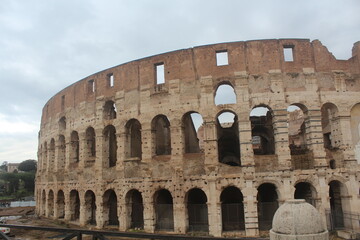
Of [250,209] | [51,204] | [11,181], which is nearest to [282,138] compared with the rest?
[250,209]

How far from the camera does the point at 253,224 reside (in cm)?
1541

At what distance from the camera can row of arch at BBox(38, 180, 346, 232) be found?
1642cm

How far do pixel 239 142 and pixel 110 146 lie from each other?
970cm

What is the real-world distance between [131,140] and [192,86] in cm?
610

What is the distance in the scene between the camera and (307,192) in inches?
663

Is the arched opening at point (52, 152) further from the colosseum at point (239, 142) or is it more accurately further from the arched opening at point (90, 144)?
the colosseum at point (239, 142)

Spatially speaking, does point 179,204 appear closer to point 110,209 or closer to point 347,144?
point 110,209

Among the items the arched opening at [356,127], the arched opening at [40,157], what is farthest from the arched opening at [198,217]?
the arched opening at [40,157]

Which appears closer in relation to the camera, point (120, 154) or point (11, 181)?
point (120, 154)

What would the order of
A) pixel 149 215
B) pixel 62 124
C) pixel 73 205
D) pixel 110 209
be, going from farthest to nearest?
pixel 62 124
pixel 73 205
pixel 110 209
pixel 149 215

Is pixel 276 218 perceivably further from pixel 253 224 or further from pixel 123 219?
pixel 123 219

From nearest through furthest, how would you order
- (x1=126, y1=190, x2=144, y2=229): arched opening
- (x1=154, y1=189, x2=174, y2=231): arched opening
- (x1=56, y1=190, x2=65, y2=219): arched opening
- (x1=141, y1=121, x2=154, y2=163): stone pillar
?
(x1=154, y1=189, x2=174, y2=231): arched opening → (x1=141, y1=121, x2=154, y2=163): stone pillar → (x1=126, y1=190, x2=144, y2=229): arched opening → (x1=56, y1=190, x2=65, y2=219): arched opening

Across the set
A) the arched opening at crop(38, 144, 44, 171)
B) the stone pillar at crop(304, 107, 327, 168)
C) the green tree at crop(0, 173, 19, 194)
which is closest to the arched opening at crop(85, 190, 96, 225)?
the arched opening at crop(38, 144, 44, 171)

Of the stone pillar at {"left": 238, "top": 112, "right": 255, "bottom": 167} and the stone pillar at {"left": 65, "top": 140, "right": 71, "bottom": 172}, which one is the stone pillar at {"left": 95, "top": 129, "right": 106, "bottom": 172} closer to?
the stone pillar at {"left": 65, "top": 140, "right": 71, "bottom": 172}
